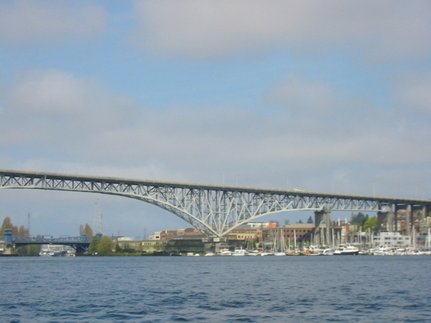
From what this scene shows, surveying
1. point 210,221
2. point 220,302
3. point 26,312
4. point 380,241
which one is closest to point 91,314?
point 26,312

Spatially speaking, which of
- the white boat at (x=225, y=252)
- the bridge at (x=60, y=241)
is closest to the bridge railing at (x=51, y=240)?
the bridge at (x=60, y=241)

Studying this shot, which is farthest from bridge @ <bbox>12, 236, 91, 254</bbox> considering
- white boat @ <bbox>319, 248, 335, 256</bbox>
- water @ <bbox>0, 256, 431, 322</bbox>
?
water @ <bbox>0, 256, 431, 322</bbox>

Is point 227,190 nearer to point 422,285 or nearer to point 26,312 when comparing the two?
point 422,285

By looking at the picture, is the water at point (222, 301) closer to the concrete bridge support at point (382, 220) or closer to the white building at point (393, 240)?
the white building at point (393, 240)

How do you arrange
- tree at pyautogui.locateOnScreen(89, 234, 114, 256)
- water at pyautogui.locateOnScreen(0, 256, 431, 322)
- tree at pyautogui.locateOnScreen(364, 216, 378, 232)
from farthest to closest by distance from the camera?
tree at pyautogui.locateOnScreen(364, 216, 378, 232) < tree at pyautogui.locateOnScreen(89, 234, 114, 256) < water at pyautogui.locateOnScreen(0, 256, 431, 322)

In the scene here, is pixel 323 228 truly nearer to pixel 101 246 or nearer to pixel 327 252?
pixel 327 252

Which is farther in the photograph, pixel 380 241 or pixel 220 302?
pixel 380 241

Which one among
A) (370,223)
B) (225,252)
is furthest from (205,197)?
(370,223)

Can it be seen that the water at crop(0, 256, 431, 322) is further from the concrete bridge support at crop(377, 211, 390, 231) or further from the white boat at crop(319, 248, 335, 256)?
the concrete bridge support at crop(377, 211, 390, 231)

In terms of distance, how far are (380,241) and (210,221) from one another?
44.1 metres

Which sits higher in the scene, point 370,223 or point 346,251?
point 370,223

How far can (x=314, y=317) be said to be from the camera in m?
30.9

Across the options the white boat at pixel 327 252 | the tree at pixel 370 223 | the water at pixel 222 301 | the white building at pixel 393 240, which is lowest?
→ the white boat at pixel 327 252

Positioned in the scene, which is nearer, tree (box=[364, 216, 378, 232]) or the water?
the water
